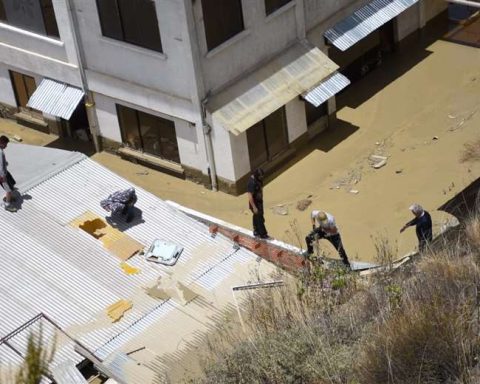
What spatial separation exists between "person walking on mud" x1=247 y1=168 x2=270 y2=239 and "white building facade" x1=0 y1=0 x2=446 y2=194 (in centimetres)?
283

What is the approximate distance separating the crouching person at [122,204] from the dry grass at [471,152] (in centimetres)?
924

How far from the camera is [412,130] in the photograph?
30.2 meters

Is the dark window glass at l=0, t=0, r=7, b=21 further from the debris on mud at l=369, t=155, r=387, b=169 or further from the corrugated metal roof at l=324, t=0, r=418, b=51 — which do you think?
the debris on mud at l=369, t=155, r=387, b=169

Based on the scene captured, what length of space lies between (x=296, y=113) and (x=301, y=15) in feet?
8.64

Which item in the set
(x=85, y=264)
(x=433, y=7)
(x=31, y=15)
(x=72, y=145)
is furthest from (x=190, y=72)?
(x=433, y=7)

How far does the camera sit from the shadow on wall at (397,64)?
105ft

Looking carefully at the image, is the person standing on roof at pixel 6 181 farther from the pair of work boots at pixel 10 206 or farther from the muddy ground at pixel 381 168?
the muddy ground at pixel 381 168

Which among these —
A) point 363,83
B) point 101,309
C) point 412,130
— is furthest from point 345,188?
point 101,309

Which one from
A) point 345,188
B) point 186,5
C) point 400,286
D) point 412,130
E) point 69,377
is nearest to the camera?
point 400,286

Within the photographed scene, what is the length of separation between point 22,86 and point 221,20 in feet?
26.5

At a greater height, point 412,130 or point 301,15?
point 301,15

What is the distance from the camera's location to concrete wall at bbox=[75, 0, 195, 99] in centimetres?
2616

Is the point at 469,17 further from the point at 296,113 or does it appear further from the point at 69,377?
the point at 69,377

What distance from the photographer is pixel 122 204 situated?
24172 mm
